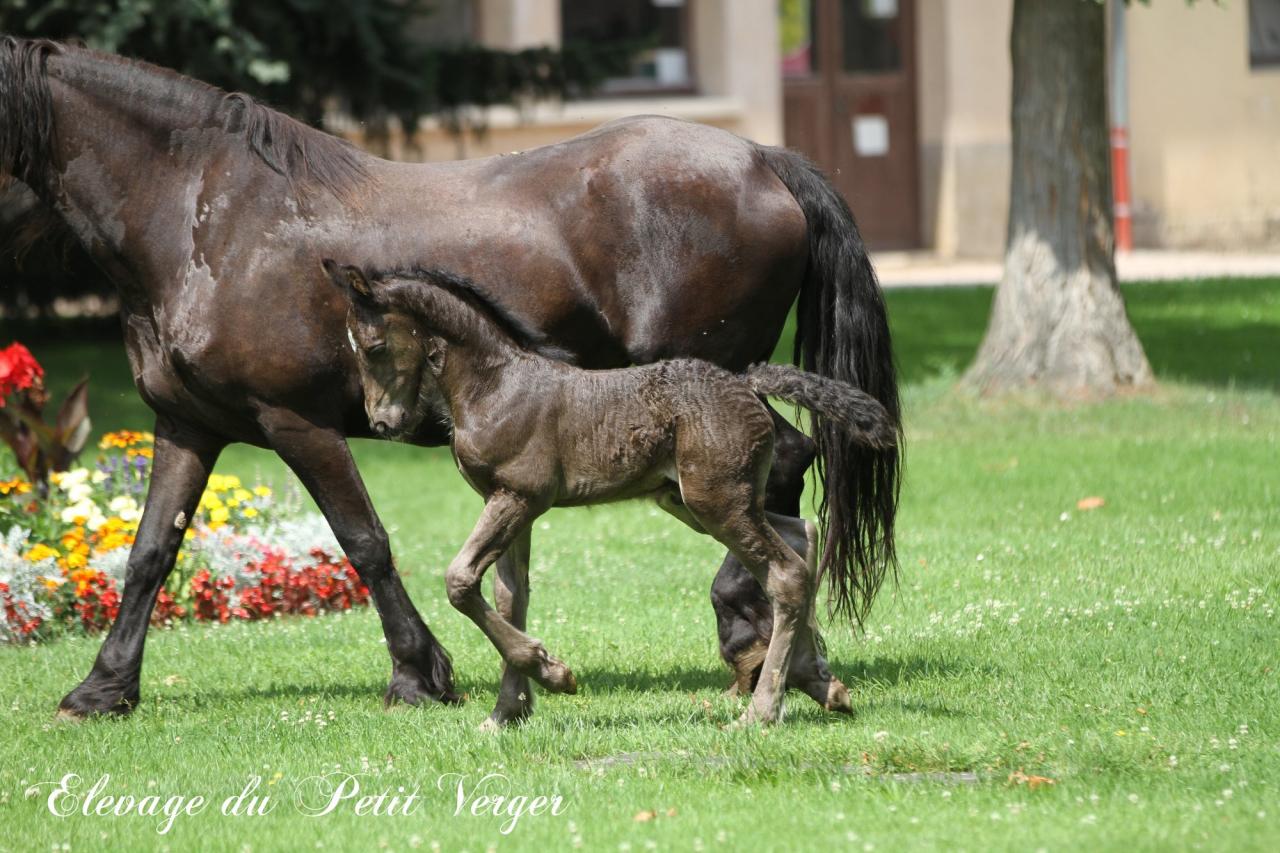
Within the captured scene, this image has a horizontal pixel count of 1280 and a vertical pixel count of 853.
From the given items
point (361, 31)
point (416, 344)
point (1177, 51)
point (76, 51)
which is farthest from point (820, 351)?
point (1177, 51)

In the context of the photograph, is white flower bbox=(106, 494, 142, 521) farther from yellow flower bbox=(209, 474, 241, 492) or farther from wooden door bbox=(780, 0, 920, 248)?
wooden door bbox=(780, 0, 920, 248)

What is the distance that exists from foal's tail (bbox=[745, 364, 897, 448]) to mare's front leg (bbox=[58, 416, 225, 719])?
7.19ft

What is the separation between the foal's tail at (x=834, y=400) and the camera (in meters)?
5.50

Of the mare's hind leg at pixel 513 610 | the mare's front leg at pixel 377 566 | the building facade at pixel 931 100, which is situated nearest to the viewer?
the mare's hind leg at pixel 513 610

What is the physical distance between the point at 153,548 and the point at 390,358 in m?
1.54

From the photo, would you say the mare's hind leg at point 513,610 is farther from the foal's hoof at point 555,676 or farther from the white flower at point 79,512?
the white flower at point 79,512

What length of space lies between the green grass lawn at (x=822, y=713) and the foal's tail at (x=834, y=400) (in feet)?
3.15

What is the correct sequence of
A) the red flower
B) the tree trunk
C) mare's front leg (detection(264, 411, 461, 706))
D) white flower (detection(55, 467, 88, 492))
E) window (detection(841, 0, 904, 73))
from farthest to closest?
window (detection(841, 0, 904, 73)) < the tree trunk < white flower (detection(55, 467, 88, 492)) < the red flower < mare's front leg (detection(264, 411, 461, 706))

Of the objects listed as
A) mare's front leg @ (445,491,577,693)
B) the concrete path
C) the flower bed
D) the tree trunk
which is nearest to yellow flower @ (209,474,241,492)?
the flower bed

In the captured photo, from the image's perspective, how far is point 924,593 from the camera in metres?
7.83

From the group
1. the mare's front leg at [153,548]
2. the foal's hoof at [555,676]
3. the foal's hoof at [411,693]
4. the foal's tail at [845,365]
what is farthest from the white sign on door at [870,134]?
the foal's hoof at [555,676]

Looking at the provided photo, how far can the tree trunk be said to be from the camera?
41.1ft

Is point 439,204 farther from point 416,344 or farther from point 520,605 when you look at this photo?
point 520,605

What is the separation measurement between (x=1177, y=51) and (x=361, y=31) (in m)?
13.5
